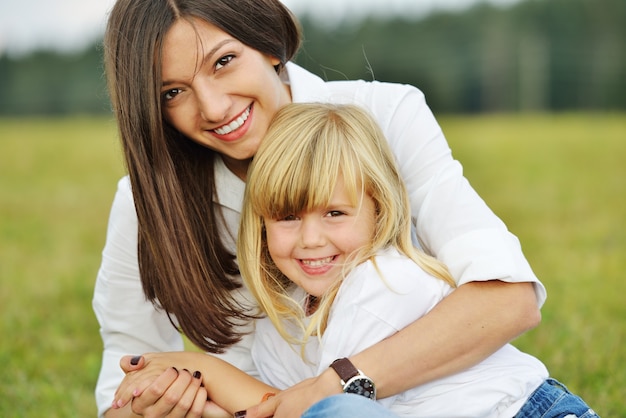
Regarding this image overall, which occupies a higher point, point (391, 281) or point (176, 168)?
point (176, 168)

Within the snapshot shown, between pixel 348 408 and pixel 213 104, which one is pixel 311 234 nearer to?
pixel 213 104

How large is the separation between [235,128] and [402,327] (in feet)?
2.40

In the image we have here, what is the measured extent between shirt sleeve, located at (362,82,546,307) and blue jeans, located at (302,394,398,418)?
0.45m

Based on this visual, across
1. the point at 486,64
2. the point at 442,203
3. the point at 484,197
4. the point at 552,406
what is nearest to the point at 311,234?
the point at 442,203

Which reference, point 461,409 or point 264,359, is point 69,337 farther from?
point 461,409

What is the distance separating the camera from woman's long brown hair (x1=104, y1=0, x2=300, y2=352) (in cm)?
234

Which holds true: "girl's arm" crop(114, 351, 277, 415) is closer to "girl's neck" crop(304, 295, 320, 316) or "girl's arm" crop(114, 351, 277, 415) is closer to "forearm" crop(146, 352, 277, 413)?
"forearm" crop(146, 352, 277, 413)

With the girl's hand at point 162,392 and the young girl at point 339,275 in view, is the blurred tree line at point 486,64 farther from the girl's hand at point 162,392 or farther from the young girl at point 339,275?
the girl's hand at point 162,392

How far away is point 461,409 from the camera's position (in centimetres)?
208

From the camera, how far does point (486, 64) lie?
83.8 ft

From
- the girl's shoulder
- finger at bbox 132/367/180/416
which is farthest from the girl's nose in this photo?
finger at bbox 132/367/180/416

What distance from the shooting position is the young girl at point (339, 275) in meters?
2.13

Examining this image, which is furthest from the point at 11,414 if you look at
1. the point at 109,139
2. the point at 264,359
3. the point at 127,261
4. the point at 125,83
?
the point at 109,139

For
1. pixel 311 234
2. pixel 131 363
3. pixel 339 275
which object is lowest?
pixel 131 363
